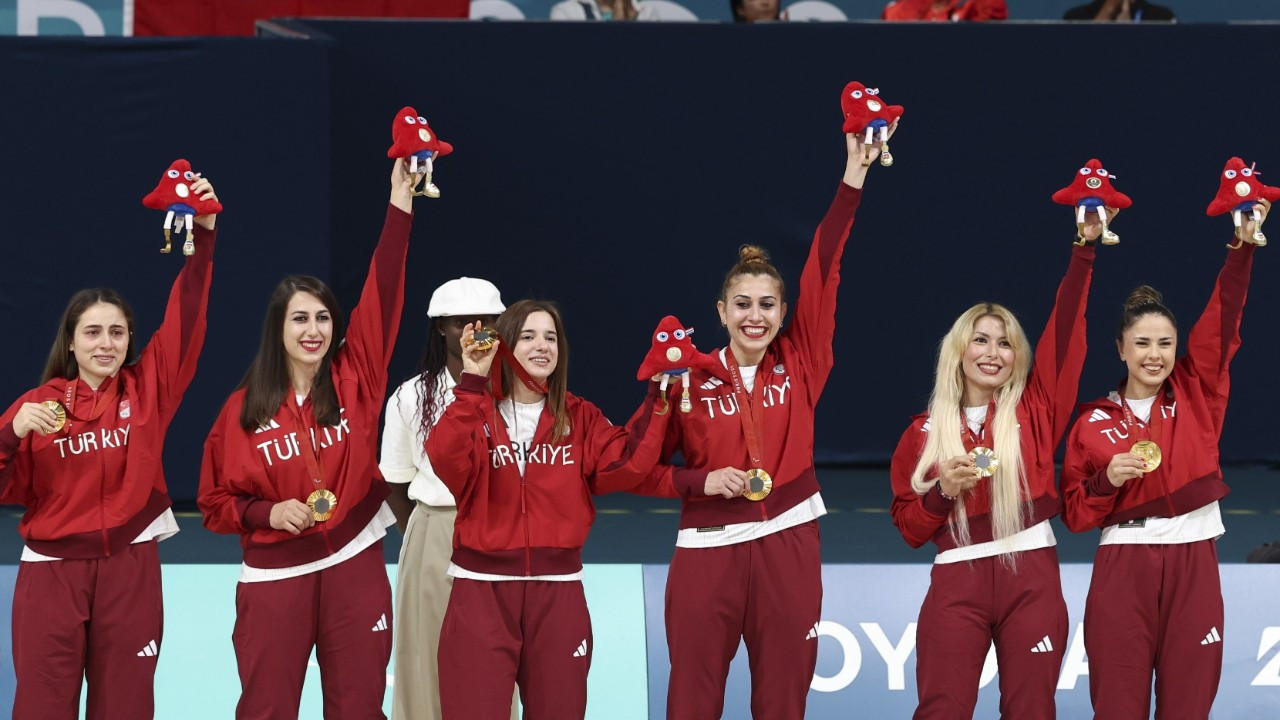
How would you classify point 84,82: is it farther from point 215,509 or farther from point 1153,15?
point 1153,15

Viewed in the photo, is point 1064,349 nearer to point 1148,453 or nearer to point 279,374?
point 1148,453

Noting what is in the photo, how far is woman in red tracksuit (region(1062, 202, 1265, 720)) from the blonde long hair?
10.6 inches

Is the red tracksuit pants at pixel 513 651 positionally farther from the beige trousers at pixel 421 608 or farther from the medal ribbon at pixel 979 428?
the medal ribbon at pixel 979 428

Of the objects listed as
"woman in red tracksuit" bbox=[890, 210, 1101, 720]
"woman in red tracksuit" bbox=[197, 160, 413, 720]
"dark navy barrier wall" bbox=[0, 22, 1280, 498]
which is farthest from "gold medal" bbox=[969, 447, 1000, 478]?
"dark navy barrier wall" bbox=[0, 22, 1280, 498]

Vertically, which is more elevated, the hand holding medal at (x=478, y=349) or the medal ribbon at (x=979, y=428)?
the hand holding medal at (x=478, y=349)

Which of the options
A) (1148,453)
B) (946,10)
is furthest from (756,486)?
(946,10)

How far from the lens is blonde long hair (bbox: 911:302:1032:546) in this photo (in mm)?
5113

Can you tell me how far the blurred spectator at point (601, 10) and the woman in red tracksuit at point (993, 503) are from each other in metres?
5.22

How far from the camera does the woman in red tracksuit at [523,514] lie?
4824 mm

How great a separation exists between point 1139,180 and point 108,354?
262 inches

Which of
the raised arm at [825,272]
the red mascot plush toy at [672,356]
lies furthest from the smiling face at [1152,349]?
the red mascot plush toy at [672,356]

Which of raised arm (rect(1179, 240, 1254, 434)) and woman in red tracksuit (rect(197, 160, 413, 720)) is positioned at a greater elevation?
raised arm (rect(1179, 240, 1254, 434))

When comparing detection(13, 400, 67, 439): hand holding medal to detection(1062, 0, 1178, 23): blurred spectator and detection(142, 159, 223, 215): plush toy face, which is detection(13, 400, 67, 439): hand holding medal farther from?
detection(1062, 0, 1178, 23): blurred spectator

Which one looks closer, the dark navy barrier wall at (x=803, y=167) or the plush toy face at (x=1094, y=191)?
the plush toy face at (x=1094, y=191)
